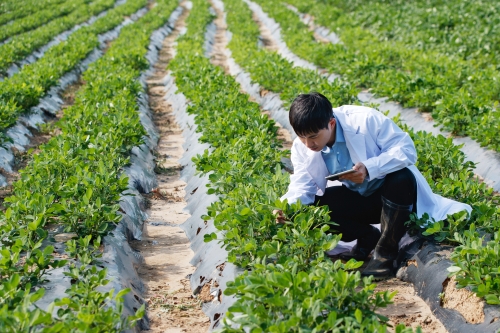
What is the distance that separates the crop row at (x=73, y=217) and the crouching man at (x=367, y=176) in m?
1.27

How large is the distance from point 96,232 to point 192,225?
1345 millimetres

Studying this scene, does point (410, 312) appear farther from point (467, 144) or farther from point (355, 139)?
point (467, 144)

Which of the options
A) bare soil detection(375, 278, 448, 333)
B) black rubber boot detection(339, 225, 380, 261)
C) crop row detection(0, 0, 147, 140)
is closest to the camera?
bare soil detection(375, 278, 448, 333)

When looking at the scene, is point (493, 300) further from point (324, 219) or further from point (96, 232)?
point (96, 232)

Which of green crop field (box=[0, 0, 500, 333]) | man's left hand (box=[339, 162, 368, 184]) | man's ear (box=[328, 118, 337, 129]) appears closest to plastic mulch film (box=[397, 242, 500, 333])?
green crop field (box=[0, 0, 500, 333])

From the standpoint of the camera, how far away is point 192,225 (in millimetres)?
5488

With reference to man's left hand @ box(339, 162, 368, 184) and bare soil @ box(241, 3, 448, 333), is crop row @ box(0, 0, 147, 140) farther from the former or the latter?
bare soil @ box(241, 3, 448, 333)

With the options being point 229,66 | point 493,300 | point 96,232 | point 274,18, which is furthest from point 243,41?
point 493,300

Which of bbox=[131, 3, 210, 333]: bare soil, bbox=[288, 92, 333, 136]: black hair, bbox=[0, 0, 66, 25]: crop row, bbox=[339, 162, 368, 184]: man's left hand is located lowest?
bbox=[0, 0, 66, 25]: crop row

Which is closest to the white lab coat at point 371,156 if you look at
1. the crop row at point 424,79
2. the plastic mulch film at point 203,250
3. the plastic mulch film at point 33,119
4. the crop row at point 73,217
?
the plastic mulch film at point 203,250

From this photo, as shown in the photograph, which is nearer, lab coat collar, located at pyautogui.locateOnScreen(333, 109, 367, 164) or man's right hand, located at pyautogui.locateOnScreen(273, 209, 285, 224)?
man's right hand, located at pyautogui.locateOnScreen(273, 209, 285, 224)

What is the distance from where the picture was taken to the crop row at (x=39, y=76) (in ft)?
25.3

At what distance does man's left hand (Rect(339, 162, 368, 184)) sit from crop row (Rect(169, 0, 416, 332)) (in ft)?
0.98

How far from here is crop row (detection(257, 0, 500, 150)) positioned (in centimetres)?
692
